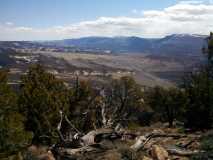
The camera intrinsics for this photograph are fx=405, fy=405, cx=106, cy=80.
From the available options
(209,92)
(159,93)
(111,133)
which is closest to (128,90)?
(159,93)

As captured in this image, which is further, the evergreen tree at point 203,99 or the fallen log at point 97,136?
the evergreen tree at point 203,99

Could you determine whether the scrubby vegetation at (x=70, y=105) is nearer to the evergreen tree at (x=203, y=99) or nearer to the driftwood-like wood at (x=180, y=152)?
the evergreen tree at (x=203, y=99)

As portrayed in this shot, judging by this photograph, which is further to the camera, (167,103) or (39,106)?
(167,103)

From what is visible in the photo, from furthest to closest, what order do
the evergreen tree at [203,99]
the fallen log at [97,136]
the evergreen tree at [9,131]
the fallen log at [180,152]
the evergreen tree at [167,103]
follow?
the evergreen tree at [167,103], the evergreen tree at [203,99], the evergreen tree at [9,131], the fallen log at [97,136], the fallen log at [180,152]

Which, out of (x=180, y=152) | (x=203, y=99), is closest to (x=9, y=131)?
(x=180, y=152)

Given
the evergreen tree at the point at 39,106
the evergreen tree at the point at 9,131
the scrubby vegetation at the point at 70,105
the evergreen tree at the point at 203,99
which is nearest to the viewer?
the evergreen tree at the point at 9,131

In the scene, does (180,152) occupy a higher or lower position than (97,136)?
higher

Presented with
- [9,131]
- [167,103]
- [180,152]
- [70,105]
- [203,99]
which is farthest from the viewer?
[167,103]

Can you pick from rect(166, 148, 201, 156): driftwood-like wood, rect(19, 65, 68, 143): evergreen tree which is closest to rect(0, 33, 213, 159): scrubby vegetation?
rect(19, 65, 68, 143): evergreen tree

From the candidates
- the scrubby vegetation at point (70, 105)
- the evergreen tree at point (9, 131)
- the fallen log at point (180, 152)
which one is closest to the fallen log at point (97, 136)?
the scrubby vegetation at point (70, 105)

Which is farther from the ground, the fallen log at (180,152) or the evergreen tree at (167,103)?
the fallen log at (180,152)

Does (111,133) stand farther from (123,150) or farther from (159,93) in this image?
(159,93)

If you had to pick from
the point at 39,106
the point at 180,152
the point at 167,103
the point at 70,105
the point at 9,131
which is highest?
the point at 9,131

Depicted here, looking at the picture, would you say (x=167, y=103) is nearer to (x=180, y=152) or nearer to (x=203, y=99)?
(x=203, y=99)
